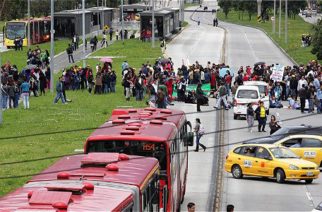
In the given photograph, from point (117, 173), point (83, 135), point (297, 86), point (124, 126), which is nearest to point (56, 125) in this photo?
point (83, 135)

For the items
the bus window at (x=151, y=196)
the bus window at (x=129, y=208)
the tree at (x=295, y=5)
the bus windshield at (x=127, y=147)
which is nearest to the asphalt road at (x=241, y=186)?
the bus windshield at (x=127, y=147)

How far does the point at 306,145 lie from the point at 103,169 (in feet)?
64.7

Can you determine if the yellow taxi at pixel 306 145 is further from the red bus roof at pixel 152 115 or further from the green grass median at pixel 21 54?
the green grass median at pixel 21 54

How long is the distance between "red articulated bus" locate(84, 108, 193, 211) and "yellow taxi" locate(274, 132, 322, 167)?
11994 mm

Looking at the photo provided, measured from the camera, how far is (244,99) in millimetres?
49406

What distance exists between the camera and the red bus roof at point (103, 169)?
17047 millimetres

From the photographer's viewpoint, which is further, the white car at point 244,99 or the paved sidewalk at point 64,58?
the paved sidewalk at point 64,58

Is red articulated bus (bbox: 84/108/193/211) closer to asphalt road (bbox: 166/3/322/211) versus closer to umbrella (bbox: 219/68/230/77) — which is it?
asphalt road (bbox: 166/3/322/211)

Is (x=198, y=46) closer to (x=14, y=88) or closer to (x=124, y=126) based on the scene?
(x=14, y=88)

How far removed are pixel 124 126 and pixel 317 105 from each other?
99.0ft

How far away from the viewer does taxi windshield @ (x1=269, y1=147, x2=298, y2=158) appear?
111 feet

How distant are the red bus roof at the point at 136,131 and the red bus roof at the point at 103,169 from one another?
6.63ft

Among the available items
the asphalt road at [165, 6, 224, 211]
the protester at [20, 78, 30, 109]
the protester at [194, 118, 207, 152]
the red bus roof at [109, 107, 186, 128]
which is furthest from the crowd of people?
the red bus roof at [109, 107, 186, 128]

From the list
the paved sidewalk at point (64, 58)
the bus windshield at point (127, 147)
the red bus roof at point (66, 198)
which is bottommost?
the paved sidewalk at point (64, 58)
